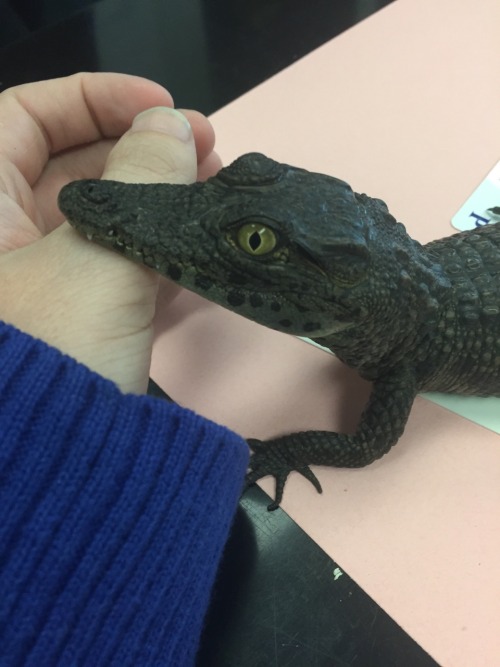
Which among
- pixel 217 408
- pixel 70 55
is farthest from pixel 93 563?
pixel 70 55

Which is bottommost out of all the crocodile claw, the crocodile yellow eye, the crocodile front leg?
the crocodile claw

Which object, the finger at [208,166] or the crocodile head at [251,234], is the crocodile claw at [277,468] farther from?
the finger at [208,166]

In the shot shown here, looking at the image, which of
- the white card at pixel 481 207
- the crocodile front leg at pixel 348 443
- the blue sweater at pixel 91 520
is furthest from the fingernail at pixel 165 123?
the white card at pixel 481 207

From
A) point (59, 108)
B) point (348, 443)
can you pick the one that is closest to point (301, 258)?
point (348, 443)

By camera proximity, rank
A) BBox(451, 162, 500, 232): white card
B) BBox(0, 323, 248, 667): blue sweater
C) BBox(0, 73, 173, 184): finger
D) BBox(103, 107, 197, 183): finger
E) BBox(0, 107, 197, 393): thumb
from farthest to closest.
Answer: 1. BBox(451, 162, 500, 232): white card
2. BBox(0, 73, 173, 184): finger
3. BBox(103, 107, 197, 183): finger
4. BBox(0, 107, 197, 393): thumb
5. BBox(0, 323, 248, 667): blue sweater

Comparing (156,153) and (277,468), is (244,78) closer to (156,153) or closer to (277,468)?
(156,153)

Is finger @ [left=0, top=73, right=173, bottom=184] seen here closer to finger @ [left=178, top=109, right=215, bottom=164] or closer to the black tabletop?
finger @ [left=178, top=109, right=215, bottom=164]

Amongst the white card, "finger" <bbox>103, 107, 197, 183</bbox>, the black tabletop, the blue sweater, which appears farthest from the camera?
the white card

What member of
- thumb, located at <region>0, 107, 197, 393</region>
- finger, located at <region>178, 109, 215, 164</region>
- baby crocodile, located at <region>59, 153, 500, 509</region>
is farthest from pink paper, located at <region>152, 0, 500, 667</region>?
thumb, located at <region>0, 107, 197, 393</region>
